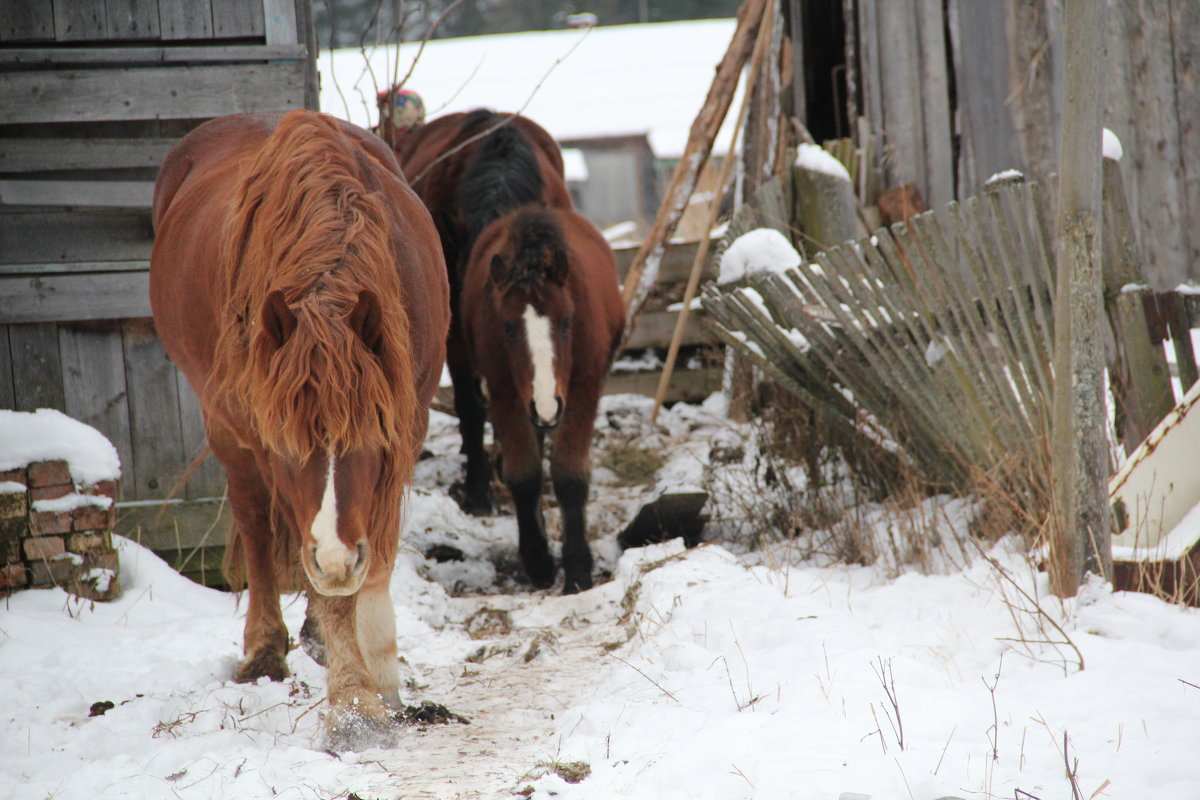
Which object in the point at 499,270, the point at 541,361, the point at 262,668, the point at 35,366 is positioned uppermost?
the point at 499,270

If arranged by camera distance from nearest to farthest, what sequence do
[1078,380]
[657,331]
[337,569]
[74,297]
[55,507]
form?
[337,569]
[1078,380]
[55,507]
[74,297]
[657,331]

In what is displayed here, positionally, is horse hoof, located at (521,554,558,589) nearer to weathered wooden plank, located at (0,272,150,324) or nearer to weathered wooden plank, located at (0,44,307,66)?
weathered wooden plank, located at (0,272,150,324)

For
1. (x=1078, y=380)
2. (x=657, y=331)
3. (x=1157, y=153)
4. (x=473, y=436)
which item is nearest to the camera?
(x=1078, y=380)

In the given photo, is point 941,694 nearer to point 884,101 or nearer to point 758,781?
point 758,781

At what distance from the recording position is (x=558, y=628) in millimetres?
4180

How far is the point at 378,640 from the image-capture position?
319 centimetres

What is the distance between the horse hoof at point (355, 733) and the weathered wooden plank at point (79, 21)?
377 centimetres

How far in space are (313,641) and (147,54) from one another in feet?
10.2

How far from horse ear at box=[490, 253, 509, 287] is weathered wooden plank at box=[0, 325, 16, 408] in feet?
7.91

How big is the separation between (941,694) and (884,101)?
212 inches

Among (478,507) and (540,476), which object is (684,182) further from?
(540,476)

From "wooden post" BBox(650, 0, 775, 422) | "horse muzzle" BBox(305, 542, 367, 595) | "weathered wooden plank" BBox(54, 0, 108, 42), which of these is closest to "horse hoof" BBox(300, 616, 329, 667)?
"horse muzzle" BBox(305, 542, 367, 595)

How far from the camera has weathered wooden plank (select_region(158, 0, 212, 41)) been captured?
5.00 meters

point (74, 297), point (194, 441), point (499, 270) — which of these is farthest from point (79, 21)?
point (499, 270)
